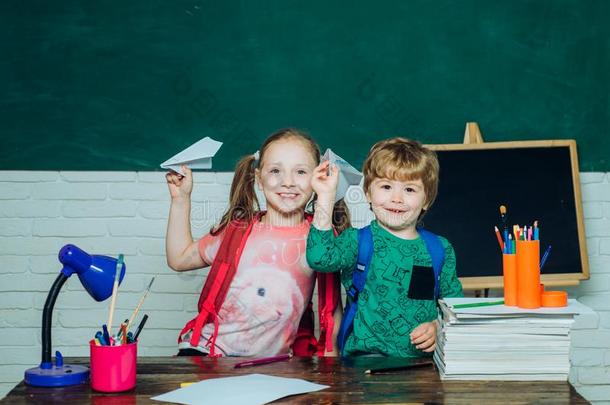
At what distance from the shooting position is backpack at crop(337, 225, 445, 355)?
1.95m

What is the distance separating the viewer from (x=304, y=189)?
2145mm

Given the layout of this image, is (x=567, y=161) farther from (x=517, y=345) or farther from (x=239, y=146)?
(x=517, y=345)

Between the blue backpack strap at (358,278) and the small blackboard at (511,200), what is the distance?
2.95 ft

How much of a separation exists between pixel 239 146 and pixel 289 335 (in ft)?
3.61

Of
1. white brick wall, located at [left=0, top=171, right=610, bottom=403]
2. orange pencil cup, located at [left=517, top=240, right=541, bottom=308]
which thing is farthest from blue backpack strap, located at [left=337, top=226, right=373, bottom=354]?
white brick wall, located at [left=0, top=171, right=610, bottom=403]

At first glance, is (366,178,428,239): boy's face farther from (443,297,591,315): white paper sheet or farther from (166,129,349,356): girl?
(443,297,591,315): white paper sheet

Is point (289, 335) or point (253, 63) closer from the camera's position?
point (289, 335)

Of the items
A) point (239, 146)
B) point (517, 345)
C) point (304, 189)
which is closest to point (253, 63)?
point (239, 146)

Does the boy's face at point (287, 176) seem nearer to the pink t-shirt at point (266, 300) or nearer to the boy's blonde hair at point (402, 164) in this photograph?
the pink t-shirt at point (266, 300)

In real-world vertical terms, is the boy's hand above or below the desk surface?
above

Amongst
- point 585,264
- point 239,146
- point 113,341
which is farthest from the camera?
point 239,146

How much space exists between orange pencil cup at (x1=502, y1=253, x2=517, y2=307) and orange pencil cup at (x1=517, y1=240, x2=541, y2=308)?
0.01 m

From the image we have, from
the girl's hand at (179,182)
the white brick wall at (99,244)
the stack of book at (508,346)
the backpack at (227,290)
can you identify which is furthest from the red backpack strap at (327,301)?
the white brick wall at (99,244)

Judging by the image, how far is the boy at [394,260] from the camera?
192cm
